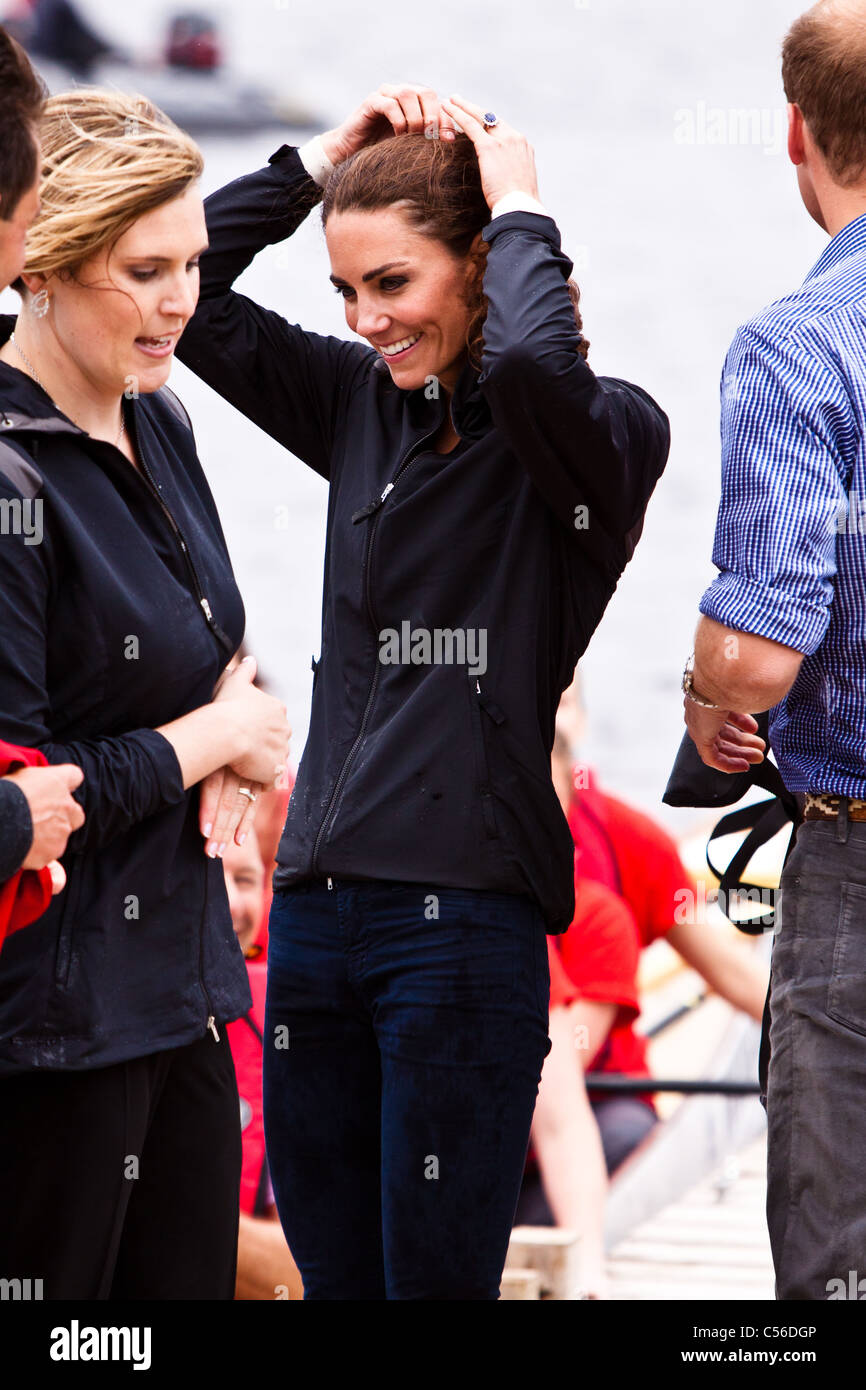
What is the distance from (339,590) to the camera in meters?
1.83

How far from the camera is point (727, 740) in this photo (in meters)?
1.78

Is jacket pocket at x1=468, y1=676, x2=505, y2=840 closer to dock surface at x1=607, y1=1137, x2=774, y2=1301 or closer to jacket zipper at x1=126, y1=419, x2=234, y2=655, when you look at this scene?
jacket zipper at x1=126, y1=419, x2=234, y2=655

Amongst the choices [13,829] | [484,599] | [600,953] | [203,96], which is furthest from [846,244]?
[203,96]

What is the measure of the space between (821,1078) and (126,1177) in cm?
67

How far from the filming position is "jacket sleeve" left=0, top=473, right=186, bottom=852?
59.8 inches

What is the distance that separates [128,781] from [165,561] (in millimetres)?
270

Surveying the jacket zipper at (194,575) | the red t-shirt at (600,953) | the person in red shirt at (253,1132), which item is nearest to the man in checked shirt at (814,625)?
the jacket zipper at (194,575)

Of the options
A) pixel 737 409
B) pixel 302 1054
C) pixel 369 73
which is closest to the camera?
pixel 737 409

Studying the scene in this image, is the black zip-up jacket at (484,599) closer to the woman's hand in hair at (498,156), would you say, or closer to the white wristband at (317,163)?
the woman's hand in hair at (498,156)

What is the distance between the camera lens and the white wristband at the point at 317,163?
198 centimetres

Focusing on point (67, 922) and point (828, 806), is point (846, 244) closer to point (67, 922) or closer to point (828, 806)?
point (828, 806)

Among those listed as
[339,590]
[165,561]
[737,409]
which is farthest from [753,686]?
[165,561]

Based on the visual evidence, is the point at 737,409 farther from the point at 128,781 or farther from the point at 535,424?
the point at 128,781

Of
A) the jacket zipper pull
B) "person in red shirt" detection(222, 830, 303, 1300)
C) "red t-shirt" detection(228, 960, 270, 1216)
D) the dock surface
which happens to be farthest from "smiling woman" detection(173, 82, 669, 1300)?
the dock surface
